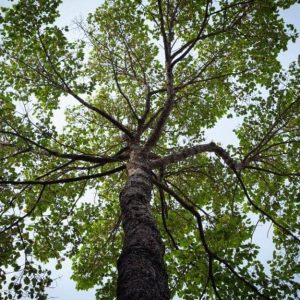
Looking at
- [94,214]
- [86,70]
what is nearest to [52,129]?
[94,214]

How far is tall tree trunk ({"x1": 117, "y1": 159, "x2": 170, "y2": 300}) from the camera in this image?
127 inches

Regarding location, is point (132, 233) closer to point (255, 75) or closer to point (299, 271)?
point (299, 271)

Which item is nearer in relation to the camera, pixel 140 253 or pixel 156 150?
pixel 140 253

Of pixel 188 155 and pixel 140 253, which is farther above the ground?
pixel 188 155

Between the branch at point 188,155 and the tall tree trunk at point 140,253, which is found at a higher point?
the branch at point 188,155

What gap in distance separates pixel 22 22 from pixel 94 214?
575 cm

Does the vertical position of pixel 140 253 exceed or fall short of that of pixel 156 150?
it falls short

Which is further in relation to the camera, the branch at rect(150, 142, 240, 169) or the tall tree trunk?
the branch at rect(150, 142, 240, 169)

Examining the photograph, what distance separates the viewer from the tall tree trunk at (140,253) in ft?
10.6

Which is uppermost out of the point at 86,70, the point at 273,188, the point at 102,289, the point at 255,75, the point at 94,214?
the point at 86,70

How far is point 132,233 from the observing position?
439cm

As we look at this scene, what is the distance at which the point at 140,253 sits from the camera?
12.7ft

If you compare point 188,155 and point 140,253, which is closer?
point 140,253

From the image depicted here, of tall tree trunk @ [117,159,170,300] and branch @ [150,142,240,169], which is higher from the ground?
branch @ [150,142,240,169]
